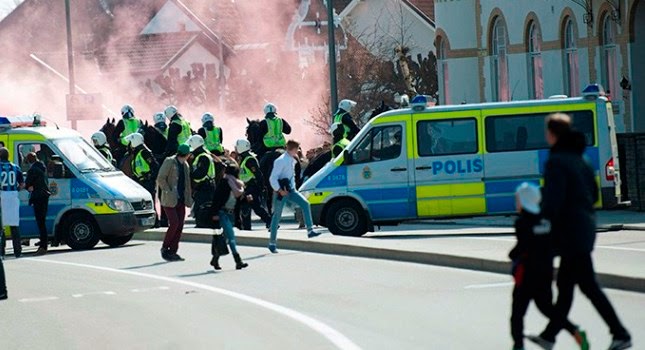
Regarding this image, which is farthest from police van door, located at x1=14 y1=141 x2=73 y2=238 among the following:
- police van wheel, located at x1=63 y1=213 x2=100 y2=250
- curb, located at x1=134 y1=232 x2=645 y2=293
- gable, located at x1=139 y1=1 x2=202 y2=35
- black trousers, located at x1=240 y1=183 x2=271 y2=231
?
gable, located at x1=139 y1=1 x2=202 y2=35

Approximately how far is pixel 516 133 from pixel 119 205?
620cm

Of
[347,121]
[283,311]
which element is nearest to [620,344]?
[283,311]

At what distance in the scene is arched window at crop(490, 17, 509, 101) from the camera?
152ft

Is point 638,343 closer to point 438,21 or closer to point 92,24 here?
point 438,21

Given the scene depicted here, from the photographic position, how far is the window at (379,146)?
27172mm

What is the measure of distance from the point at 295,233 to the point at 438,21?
24307 mm

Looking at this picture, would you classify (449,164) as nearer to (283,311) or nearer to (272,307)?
(272,307)

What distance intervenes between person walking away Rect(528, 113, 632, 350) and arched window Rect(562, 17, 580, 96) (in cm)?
2932

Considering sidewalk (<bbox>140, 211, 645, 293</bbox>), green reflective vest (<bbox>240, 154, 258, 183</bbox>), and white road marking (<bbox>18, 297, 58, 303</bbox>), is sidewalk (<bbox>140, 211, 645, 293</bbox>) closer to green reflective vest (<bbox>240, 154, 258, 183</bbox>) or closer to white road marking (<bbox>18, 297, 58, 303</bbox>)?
green reflective vest (<bbox>240, 154, 258, 183</bbox>)

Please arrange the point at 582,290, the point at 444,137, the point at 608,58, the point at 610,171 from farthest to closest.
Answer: the point at 608,58
the point at 444,137
the point at 610,171
the point at 582,290

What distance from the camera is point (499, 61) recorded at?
46969 millimetres

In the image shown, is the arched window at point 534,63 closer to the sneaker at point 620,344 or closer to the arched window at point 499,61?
the arched window at point 499,61

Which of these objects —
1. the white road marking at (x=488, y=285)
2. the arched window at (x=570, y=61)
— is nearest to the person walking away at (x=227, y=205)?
the white road marking at (x=488, y=285)

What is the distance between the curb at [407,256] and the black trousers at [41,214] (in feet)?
8.81
